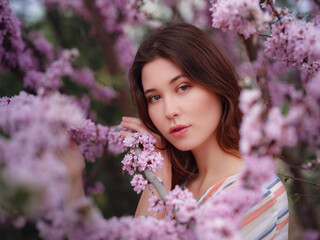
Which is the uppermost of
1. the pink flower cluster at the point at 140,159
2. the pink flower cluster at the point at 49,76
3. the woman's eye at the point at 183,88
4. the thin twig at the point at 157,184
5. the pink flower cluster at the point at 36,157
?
the pink flower cluster at the point at 49,76

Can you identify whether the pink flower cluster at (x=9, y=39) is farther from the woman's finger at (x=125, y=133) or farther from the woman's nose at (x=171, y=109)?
the woman's nose at (x=171, y=109)

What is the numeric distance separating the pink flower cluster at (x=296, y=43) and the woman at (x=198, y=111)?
41 cm

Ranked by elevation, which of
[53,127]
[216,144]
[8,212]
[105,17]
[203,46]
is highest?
[105,17]

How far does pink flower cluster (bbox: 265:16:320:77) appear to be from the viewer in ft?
3.84

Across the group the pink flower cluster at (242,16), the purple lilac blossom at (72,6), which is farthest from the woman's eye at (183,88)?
the purple lilac blossom at (72,6)

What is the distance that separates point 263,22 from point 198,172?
1.18m

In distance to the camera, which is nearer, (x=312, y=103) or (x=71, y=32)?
(x=312, y=103)

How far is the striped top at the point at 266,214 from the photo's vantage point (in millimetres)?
1404

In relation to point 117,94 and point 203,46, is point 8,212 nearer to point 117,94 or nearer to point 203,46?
point 203,46

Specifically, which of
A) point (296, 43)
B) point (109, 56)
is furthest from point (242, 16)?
point (109, 56)

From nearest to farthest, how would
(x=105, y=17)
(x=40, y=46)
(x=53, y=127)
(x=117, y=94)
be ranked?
(x=53, y=127)
(x=40, y=46)
(x=117, y=94)
(x=105, y=17)

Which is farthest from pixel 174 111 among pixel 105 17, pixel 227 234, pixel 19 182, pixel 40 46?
pixel 105 17

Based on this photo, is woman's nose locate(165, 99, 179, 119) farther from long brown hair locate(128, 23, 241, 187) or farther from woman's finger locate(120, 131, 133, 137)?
woman's finger locate(120, 131, 133, 137)

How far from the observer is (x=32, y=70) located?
6.98 feet
